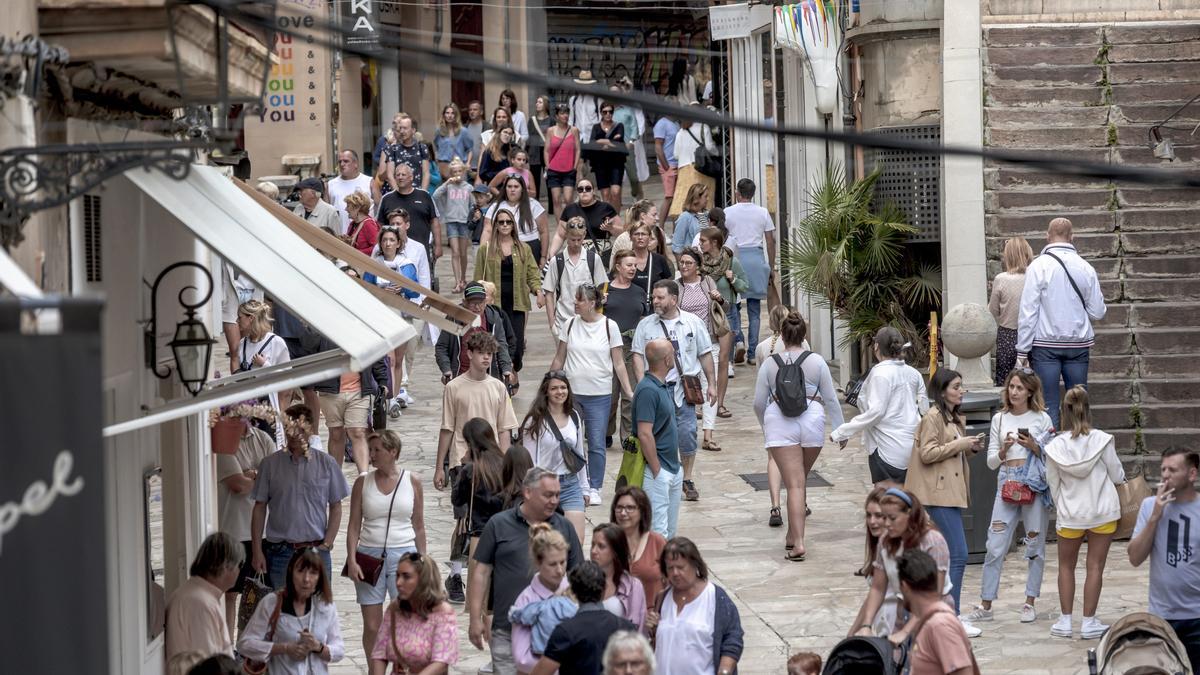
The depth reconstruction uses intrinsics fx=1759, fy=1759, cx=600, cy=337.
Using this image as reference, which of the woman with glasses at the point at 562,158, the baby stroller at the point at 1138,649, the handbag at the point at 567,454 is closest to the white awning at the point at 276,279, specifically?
the baby stroller at the point at 1138,649

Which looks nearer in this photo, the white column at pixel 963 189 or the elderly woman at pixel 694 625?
the elderly woman at pixel 694 625

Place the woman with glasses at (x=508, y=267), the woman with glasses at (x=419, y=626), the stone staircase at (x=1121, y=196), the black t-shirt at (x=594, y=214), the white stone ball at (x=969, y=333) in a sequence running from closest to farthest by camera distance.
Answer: the woman with glasses at (x=419, y=626)
the white stone ball at (x=969, y=333)
the stone staircase at (x=1121, y=196)
the woman with glasses at (x=508, y=267)
the black t-shirt at (x=594, y=214)

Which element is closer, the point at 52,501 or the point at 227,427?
the point at 52,501

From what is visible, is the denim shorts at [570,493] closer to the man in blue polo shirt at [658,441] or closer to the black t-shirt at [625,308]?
the man in blue polo shirt at [658,441]

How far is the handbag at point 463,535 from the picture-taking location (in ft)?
36.3

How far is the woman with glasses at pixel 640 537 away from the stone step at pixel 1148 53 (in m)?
9.37

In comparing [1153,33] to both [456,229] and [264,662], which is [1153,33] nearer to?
Answer: [456,229]

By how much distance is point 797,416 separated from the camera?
13.0m

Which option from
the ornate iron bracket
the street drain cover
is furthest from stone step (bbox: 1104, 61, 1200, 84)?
the ornate iron bracket

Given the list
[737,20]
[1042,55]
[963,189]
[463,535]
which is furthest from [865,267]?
[737,20]

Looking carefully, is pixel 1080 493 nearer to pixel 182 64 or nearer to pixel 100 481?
pixel 182 64

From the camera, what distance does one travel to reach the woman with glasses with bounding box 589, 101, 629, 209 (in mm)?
25078

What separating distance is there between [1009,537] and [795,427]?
6.21 feet

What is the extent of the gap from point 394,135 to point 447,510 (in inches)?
386
